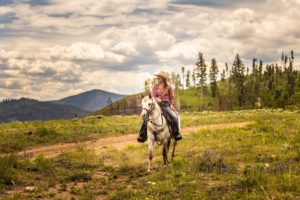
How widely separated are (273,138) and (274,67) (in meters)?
187

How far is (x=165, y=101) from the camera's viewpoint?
16.9 m

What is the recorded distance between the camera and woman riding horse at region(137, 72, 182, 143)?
16531 millimetres

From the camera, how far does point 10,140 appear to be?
2672 cm

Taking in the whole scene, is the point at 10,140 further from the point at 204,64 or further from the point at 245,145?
the point at 204,64

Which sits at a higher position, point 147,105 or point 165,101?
point 165,101

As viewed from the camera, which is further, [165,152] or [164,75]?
[164,75]

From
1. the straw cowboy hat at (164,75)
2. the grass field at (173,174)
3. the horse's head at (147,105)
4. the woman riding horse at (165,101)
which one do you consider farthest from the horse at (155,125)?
the straw cowboy hat at (164,75)

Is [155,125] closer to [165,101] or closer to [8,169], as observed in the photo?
[165,101]

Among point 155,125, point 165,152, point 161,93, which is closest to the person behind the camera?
point 155,125

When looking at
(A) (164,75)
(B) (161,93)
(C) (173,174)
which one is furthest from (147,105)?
(C) (173,174)

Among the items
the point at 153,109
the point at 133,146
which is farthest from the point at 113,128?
the point at 153,109

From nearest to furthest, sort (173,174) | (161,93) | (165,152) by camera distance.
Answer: (173,174) → (165,152) → (161,93)

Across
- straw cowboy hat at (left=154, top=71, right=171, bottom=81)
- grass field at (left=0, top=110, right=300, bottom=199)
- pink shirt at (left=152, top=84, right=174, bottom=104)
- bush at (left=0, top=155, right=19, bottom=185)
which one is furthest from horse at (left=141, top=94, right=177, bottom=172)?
bush at (left=0, top=155, right=19, bottom=185)

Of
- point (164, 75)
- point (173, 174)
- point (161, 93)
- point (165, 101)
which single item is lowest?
point (173, 174)
